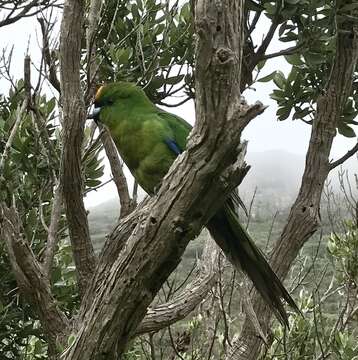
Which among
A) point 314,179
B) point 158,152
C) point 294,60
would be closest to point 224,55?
point 158,152

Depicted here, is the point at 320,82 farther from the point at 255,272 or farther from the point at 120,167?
the point at 255,272

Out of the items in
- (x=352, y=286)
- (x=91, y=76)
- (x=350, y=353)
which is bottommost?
(x=350, y=353)

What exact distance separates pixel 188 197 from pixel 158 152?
76 centimetres

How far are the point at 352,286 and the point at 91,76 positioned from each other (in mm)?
2342

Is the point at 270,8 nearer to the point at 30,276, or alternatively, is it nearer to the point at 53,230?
the point at 53,230

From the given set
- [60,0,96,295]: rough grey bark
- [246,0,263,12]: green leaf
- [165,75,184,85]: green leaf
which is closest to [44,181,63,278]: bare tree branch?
[60,0,96,295]: rough grey bark

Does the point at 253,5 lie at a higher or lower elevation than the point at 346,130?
higher

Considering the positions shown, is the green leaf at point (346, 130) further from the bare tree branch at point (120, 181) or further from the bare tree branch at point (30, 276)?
the bare tree branch at point (30, 276)

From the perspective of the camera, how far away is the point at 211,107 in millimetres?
1654

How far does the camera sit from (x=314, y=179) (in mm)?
2953

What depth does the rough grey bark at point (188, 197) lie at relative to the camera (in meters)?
1.59

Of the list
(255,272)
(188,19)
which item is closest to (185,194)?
(255,272)

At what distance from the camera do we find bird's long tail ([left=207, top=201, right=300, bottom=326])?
2184mm

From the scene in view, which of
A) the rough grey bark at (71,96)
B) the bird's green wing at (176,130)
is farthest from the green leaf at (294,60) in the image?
the rough grey bark at (71,96)
